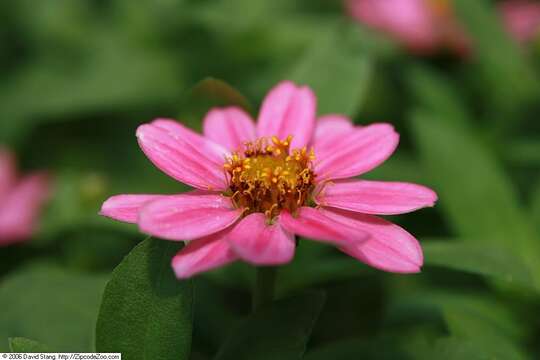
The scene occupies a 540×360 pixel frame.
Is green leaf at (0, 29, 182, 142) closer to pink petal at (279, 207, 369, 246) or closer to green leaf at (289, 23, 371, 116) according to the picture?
green leaf at (289, 23, 371, 116)

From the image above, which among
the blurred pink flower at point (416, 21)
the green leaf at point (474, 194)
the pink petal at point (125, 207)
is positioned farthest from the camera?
the blurred pink flower at point (416, 21)

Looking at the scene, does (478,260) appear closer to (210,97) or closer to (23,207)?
(210,97)

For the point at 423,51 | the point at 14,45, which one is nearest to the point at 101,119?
the point at 14,45

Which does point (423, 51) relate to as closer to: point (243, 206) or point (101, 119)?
point (101, 119)

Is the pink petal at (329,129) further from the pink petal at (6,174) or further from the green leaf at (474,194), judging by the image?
the pink petal at (6,174)

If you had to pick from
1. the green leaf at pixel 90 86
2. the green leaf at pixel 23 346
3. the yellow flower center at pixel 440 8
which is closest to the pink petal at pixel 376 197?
the green leaf at pixel 23 346

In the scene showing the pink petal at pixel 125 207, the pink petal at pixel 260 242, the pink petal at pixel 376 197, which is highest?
the pink petal at pixel 125 207

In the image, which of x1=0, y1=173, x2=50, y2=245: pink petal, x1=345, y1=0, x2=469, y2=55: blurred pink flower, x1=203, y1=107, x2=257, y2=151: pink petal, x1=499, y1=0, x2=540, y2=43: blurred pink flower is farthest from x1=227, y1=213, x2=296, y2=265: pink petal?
x1=499, y1=0, x2=540, y2=43: blurred pink flower
